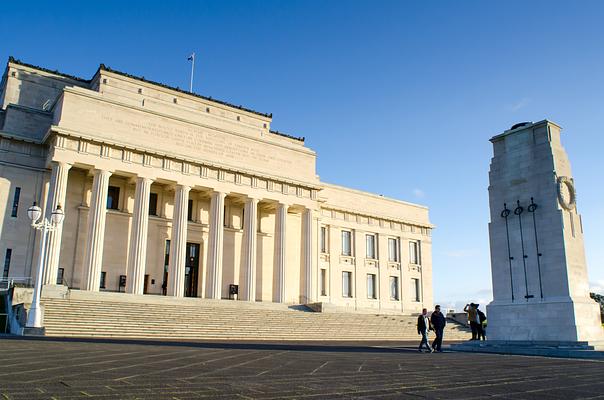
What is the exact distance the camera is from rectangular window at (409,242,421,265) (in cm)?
5584

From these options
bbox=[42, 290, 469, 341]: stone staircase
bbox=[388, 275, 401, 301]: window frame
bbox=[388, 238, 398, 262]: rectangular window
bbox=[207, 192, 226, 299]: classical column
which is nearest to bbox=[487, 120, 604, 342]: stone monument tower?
bbox=[42, 290, 469, 341]: stone staircase

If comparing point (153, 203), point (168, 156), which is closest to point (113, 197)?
point (153, 203)

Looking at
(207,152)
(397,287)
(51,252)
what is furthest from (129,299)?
(397,287)

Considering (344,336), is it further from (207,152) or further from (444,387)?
(444,387)

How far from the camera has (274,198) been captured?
41.1 metres

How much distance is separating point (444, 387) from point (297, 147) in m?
37.3

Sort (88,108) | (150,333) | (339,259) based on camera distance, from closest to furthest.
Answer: (150,333) < (88,108) < (339,259)

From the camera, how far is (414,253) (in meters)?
56.4

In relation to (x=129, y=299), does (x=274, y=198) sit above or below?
above

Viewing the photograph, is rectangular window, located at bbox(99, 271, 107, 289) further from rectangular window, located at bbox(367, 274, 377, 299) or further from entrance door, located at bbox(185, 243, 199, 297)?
rectangular window, located at bbox(367, 274, 377, 299)

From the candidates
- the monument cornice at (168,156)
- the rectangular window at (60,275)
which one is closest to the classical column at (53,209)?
the monument cornice at (168,156)

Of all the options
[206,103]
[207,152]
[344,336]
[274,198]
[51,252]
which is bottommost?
[344,336]

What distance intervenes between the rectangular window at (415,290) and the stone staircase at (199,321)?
16.0 meters

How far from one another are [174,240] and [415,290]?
3026 cm
